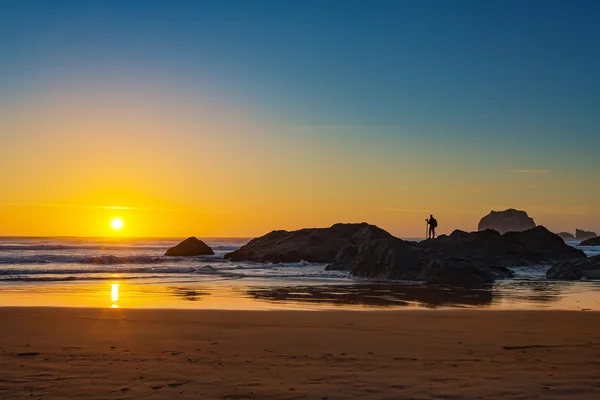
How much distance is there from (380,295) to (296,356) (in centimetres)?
1312

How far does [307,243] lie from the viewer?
53562 millimetres

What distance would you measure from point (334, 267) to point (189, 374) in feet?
102

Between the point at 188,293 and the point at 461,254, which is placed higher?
the point at 461,254

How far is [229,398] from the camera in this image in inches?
313

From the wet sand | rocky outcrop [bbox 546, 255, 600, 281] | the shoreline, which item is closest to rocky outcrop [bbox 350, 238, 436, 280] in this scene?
the shoreline

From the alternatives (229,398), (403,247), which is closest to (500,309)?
(229,398)

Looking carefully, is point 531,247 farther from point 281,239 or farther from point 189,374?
point 189,374

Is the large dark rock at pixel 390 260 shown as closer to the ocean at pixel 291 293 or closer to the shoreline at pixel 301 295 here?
the ocean at pixel 291 293

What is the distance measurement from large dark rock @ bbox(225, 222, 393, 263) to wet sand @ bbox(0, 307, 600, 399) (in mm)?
32702

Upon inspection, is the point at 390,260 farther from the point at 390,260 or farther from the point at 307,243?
the point at 307,243

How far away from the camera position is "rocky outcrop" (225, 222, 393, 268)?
50156 mm

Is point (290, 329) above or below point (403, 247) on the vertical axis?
below

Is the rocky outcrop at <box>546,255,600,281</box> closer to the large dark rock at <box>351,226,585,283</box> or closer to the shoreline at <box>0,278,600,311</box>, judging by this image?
the large dark rock at <box>351,226,585,283</box>

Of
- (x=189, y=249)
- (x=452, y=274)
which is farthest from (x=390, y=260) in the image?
(x=189, y=249)
